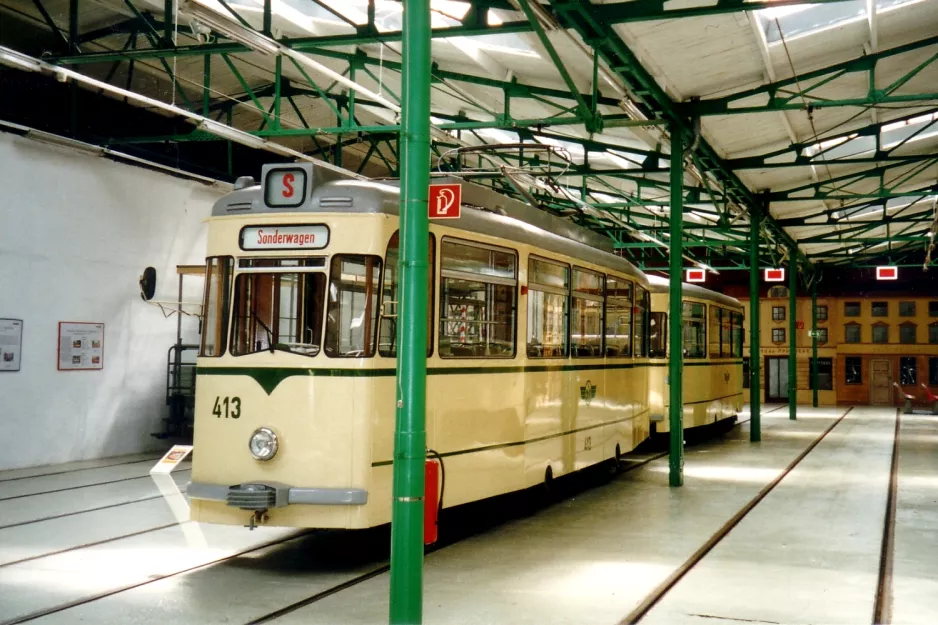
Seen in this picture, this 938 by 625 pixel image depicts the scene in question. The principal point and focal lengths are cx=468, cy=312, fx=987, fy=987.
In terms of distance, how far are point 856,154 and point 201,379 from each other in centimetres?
1362

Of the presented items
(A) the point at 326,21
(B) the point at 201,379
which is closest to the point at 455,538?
(B) the point at 201,379

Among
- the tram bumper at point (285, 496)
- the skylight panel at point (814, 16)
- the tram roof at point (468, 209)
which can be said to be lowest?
the tram bumper at point (285, 496)

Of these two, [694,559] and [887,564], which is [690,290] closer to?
[887,564]

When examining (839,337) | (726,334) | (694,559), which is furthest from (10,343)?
(839,337)

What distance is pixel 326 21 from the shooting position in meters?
11.7

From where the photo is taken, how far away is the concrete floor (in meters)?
6.17

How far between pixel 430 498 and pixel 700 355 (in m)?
13.4

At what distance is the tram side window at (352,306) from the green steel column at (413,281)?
1709mm

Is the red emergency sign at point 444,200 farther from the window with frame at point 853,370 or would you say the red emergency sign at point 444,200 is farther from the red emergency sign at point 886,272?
the window with frame at point 853,370

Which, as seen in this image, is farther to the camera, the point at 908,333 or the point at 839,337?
the point at 839,337

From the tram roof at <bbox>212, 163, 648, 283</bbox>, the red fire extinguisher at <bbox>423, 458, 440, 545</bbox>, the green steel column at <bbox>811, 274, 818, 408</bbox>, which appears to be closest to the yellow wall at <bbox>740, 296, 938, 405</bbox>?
the green steel column at <bbox>811, 274, 818, 408</bbox>

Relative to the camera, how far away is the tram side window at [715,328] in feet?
62.1

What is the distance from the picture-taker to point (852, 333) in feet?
120

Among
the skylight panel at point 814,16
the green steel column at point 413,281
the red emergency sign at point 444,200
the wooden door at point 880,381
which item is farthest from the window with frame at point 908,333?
the green steel column at point 413,281
